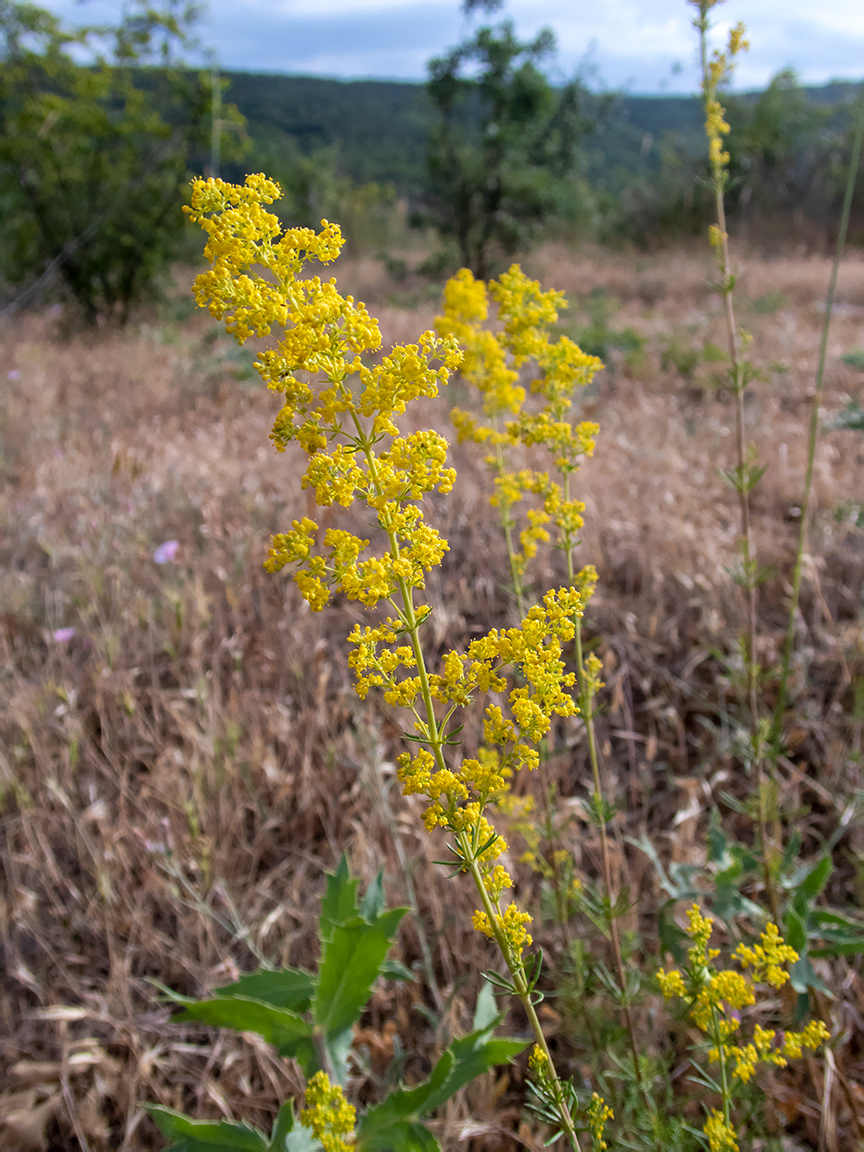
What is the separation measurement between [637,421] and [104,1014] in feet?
15.8

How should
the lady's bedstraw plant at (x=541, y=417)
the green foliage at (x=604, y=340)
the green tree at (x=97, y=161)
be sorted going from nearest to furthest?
the lady's bedstraw plant at (x=541, y=417) < the green foliage at (x=604, y=340) < the green tree at (x=97, y=161)

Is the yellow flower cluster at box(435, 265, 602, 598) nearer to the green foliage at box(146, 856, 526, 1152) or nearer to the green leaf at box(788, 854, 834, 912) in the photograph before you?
the green foliage at box(146, 856, 526, 1152)

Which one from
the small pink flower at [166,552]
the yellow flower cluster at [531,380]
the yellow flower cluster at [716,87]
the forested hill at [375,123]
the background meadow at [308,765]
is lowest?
the background meadow at [308,765]

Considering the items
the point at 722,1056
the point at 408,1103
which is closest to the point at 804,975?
the point at 722,1056

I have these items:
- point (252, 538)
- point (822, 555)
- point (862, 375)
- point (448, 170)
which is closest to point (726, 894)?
point (822, 555)

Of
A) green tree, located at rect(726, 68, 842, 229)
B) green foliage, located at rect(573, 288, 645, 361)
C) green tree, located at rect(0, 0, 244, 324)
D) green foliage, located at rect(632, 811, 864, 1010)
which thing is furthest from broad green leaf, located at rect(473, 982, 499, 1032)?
green tree, located at rect(726, 68, 842, 229)

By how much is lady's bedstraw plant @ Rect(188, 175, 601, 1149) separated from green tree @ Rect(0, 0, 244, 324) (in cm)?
1180

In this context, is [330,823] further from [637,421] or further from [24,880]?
[637,421]

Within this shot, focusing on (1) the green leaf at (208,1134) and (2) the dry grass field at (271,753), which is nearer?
(1) the green leaf at (208,1134)

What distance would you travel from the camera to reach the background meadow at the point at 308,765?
185cm

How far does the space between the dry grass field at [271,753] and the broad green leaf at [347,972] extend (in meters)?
0.47

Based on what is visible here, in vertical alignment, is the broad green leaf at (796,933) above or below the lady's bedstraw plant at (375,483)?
below

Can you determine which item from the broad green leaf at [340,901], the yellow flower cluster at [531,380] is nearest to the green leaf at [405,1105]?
the broad green leaf at [340,901]

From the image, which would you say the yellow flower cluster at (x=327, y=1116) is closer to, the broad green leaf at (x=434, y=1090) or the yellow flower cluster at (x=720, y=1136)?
the broad green leaf at (x=434, y=1090)
